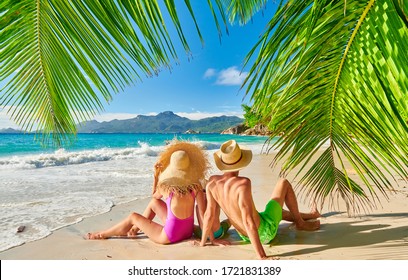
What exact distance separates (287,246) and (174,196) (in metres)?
0.89

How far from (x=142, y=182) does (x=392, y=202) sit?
4240 millimetres

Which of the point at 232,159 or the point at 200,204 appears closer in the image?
the point at 232,159

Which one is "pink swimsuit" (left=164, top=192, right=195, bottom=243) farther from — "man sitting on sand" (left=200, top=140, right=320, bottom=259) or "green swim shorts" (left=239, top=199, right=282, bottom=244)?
"green swim shorts" (left=239, top=199, right=282, bottom=244)

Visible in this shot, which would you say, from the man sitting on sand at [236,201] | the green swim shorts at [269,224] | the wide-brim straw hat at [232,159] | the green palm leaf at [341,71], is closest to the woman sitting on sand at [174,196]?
the man sitting on sand at [236,201]

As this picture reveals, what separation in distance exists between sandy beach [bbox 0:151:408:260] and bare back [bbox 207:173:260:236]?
0.25 meters

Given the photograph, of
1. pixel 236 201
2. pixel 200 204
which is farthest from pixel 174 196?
pixel 236 201

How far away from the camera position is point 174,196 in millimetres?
2680

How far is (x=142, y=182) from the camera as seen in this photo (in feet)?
21.7

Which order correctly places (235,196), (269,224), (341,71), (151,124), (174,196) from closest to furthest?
(341,71) → (235,196) → (269,224) → (174,196) → (151,124)

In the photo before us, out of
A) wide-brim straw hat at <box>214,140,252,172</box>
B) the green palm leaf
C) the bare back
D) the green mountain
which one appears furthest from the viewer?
the green mountain

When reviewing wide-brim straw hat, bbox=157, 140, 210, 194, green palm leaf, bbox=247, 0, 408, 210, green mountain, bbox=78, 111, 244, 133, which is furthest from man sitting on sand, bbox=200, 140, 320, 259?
green mountain, bbox=78, 111, 244, 133

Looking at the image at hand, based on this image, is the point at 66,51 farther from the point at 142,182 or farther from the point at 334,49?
the point at 142,182

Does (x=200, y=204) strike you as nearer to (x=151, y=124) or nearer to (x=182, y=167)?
(x=182, y=167)

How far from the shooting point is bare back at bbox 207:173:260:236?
2.33 meters
